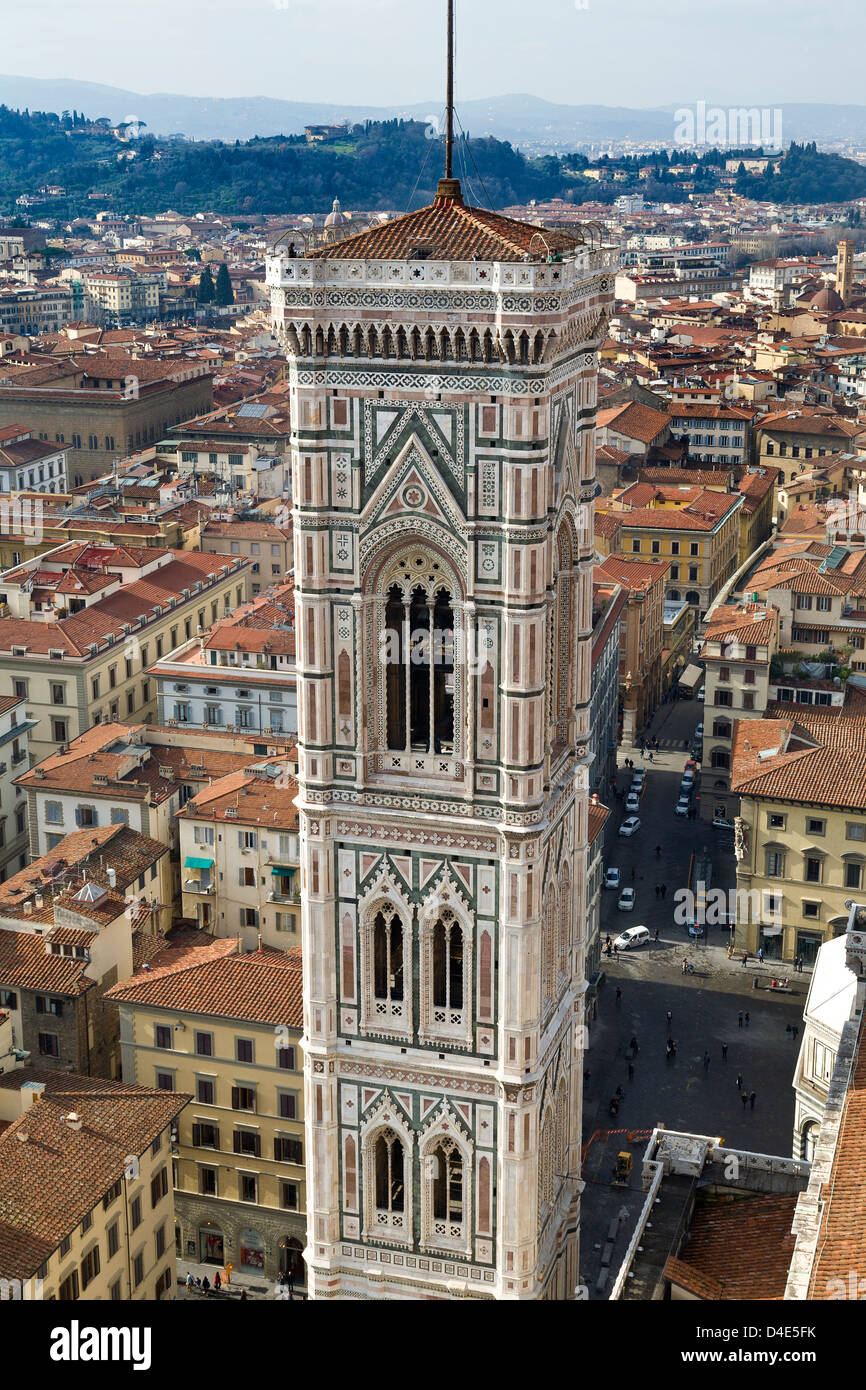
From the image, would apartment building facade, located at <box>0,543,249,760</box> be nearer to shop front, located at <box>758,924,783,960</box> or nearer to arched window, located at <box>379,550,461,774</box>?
shop front, located at <box>758,924,783,960</box>

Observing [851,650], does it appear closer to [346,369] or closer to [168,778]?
[168,778]

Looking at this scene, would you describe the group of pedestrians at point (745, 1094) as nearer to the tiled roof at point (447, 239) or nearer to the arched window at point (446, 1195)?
the arched window at point (446, 1195)

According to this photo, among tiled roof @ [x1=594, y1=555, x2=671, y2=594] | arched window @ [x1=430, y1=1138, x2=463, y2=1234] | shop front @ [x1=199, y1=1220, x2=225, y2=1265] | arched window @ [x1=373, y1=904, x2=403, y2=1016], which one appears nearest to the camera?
arched window @ [x1=373, y1=904, x2=403, y2=1016]

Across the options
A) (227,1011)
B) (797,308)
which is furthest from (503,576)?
(797,308)

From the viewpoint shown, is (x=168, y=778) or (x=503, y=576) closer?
(x=503, y=576)

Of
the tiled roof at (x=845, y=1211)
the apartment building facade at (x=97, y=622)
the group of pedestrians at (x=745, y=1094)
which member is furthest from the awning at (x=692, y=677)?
the tiled roof at (x=845, y=1211)

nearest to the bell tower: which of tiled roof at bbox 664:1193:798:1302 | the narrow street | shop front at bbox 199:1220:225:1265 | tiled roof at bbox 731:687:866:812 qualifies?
tiled roof at bbox 664:1193:798:1302
